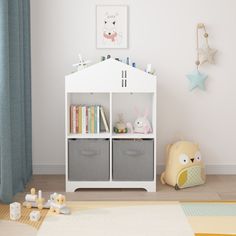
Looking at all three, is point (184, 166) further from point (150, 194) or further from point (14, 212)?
point (14, 212)

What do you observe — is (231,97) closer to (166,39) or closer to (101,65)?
(166,39)

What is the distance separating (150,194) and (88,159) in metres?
0.55

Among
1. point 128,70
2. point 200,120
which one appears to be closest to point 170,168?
point 200,120

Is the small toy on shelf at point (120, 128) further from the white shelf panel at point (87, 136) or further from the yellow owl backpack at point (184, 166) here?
the yellow owl backpack at point (184, 166)

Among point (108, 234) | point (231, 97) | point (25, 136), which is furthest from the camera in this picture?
point (231, 97)

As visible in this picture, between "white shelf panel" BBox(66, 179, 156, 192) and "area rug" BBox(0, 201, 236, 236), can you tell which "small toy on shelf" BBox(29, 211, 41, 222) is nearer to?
"area rug" BBox(0, 201, 236, 236)

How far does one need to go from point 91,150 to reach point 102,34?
1050 millimetres

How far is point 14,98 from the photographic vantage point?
11.9 ft

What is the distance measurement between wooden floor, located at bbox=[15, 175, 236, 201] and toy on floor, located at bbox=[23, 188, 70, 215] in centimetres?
→ 24

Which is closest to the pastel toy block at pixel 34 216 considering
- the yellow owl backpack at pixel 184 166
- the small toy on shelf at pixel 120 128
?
the small toy on shelf at pixel 120 128

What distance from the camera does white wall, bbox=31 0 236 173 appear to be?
4.24 m

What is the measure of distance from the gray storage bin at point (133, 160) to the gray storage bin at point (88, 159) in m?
0.08

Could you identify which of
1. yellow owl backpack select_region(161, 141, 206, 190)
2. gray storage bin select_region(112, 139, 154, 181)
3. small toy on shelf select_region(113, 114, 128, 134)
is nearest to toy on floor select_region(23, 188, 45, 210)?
gray storage bin select_region(112, 139, 154, 181)

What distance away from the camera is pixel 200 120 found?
435 centimetres
